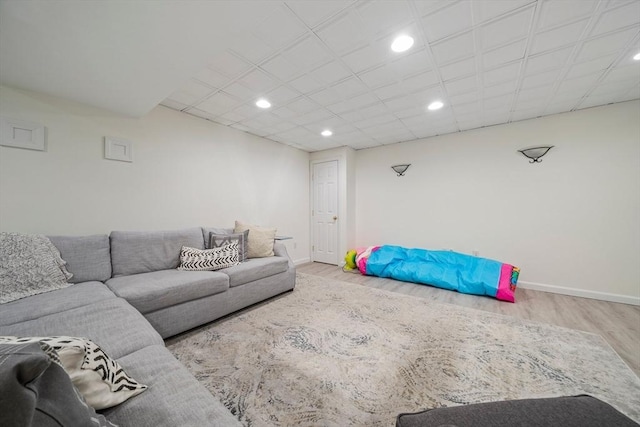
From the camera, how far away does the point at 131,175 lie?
260cm

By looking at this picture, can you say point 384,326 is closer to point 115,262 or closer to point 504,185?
point 115,262

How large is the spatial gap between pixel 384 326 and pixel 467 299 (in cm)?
152

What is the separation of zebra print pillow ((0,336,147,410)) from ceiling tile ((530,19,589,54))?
127 inches

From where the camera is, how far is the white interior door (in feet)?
15.6

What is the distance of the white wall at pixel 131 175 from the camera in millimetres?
2029

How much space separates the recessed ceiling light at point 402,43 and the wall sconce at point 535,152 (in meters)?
2.75

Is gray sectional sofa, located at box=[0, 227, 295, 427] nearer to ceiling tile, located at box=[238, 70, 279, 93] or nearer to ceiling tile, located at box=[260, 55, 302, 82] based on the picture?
ceiling tile, located at box=[238, 70, 279, 93]

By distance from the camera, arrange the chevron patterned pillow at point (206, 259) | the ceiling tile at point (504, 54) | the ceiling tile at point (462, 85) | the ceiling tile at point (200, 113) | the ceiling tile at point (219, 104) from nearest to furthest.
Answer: the ceiling tile at point (504, 54) → the ceiling tile at point (462, 85) → the chevron patterned pillow at point (206, 259) → the ceiling tile at point (219, 104) → the ceiling tile at point (200, 113)

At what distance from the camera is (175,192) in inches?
117

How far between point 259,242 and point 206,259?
2.43ft

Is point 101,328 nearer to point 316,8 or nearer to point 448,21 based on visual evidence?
point 316,8

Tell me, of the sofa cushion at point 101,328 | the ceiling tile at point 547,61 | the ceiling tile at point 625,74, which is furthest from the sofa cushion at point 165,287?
the ceiling tile at point 625,74

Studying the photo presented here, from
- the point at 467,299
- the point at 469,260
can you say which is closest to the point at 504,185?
the point at 469,260

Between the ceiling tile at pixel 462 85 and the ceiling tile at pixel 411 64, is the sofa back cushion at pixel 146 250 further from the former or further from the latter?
the ceiling tile at pixel 462 85
